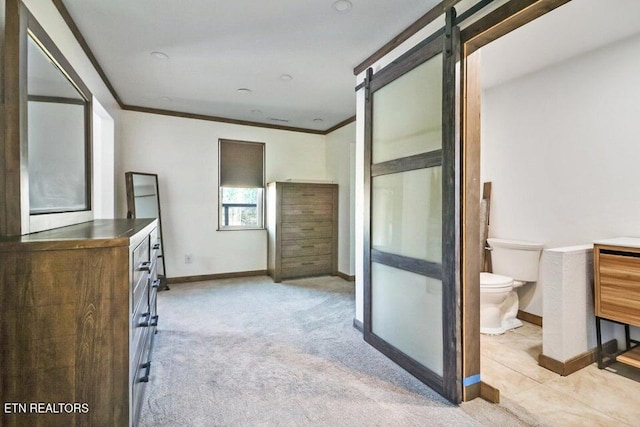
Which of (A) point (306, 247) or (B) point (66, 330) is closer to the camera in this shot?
(B) point (66, 330)

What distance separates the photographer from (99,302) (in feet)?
3.80

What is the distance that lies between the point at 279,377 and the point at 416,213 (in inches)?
57.1

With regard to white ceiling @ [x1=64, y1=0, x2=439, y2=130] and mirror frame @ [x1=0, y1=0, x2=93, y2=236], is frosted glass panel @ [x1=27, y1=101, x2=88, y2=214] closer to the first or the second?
mirror frame @ [x1=0, y1=0, x2=93, y2=236]

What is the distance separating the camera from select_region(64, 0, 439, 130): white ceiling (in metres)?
2.07

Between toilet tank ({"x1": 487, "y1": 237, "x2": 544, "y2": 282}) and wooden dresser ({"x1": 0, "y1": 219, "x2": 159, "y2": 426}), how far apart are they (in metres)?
3.19

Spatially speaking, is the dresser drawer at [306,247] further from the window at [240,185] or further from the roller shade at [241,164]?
the roller shade at [241,164]

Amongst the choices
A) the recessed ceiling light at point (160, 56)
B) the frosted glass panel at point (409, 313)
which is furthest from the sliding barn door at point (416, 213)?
the recessed ceiling light at point (160, 56)

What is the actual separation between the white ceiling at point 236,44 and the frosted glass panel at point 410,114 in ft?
1.40

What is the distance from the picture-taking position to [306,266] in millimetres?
4859

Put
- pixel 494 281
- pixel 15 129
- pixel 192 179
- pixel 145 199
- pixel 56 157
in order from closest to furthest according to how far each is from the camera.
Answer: pixel 15 129 < pixel 56 157 < pixel 494 281 < pixel 145 199 < pixel 192 179

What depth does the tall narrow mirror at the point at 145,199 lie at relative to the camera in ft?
13.1

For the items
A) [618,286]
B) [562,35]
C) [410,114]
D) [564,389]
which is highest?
[562,35]

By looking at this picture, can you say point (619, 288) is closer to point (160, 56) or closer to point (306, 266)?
point (306, 266)

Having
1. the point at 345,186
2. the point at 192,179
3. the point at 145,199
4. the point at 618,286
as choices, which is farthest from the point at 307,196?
the point at 618,286
